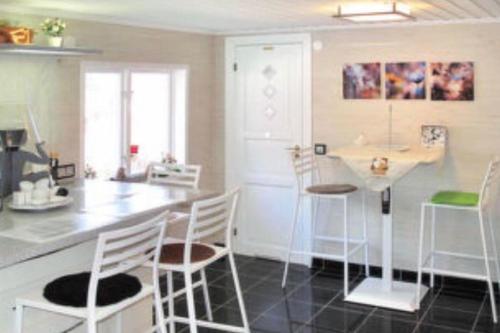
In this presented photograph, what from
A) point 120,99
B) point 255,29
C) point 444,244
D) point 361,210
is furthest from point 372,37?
point 120,99

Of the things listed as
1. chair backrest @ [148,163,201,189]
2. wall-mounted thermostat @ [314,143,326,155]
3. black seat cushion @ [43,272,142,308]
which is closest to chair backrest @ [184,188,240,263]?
black seat cushion @ [43,272,142,308]

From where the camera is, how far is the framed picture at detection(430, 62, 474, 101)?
16.4 ft

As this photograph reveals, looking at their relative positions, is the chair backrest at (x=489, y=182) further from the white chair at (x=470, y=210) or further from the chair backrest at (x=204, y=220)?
the chair backrest at (x=204, y=220)

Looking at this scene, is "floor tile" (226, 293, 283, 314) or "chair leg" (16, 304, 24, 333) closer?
"chair leg" (16, 304, 24, 333)

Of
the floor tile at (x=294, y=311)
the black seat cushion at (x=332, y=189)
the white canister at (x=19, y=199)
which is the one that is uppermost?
the white canister at (x=19, y=199)

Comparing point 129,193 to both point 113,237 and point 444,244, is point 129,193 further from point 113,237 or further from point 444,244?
point 444,244

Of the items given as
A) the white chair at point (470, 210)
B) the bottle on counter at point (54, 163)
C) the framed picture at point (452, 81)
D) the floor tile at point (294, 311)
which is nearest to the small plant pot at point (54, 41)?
the bottle on counter at point (54, 163)

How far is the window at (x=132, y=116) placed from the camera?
507 centimetres

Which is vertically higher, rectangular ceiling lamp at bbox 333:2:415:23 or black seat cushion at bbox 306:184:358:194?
rectangular ceiling lamp at bbox 333:2:415:23

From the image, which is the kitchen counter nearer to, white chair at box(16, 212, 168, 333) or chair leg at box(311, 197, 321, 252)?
white chair at box(16, 212, 168, 333)

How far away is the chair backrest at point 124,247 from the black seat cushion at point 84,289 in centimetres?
8

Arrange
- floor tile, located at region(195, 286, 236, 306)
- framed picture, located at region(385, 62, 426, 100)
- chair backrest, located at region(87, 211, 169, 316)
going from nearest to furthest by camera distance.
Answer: chair backrest, located at region(87, 211, 169, 316)
floor tile, located at region(195, 286, 236, 306)
framed picture, located at region(385, 62, 426, 100)

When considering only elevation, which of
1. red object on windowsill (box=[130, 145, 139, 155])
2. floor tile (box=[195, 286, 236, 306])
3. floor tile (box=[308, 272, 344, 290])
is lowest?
floor tile (box=[195, 286, 236, 306])

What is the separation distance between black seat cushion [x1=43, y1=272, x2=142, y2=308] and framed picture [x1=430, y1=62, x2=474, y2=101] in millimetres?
3144
